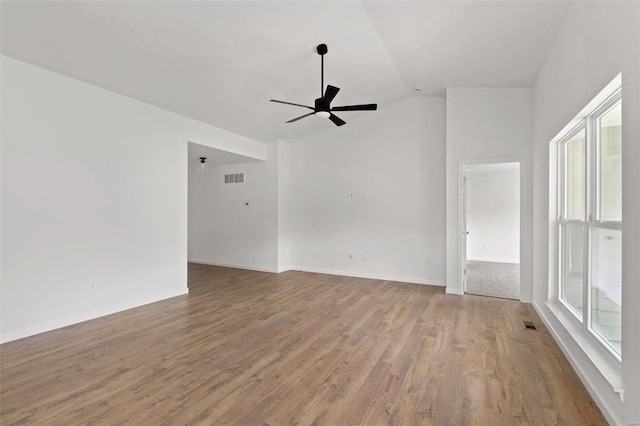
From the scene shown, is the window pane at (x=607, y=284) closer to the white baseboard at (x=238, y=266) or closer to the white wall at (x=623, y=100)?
the white wall at (x=623, y=100)

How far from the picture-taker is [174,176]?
200 inches

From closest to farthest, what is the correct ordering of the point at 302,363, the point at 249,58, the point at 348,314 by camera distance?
the point at 302,363 → the point at 249,58 → the point at 348,314

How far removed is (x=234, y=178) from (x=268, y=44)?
4.40 meters

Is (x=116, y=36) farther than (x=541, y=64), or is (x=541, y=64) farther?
(x=541, y=64)

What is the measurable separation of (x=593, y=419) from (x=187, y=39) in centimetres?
480

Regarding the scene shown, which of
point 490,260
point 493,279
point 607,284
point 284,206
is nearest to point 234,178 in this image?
point 284,206

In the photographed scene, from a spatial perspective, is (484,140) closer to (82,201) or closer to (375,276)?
(375,276)

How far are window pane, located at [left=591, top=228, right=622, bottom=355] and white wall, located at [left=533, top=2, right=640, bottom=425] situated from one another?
269mm

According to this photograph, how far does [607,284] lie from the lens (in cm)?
243

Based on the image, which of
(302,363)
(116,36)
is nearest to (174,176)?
(116,36)

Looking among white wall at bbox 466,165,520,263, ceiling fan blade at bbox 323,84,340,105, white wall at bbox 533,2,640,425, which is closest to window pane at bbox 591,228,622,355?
white wall at bbox 533,2,640,425

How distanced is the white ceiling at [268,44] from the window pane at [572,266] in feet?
7.18

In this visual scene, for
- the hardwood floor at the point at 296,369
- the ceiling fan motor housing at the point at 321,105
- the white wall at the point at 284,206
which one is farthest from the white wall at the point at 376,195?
the ceiling fan motor housing at the point at 321,105

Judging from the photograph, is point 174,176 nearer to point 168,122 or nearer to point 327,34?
point 168,122
